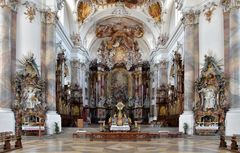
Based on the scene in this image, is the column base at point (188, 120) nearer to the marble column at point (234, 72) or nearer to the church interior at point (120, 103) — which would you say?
the church interior at point (120, 103)

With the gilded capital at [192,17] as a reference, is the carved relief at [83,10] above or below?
above

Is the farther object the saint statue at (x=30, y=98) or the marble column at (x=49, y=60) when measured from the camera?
the marble column at (x=49, y=60)

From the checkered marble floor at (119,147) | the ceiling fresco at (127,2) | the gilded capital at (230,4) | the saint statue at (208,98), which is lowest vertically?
the checkered marble floor at (119,147)

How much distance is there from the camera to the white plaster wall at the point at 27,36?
21.5 m

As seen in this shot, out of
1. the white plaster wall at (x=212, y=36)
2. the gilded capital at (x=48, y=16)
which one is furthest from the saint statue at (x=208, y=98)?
the gilded capital at (x=48, y=16)

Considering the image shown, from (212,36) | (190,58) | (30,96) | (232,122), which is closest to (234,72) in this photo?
(232,122)

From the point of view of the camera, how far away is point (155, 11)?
35719 mm

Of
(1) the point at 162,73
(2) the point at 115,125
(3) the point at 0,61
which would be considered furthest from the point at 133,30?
(3) the point at 0,61

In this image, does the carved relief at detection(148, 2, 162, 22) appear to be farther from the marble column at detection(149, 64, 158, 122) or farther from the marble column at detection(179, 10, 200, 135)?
the marble column at detection(179, 10, 200, 135)

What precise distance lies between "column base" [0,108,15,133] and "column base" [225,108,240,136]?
35.4 feet

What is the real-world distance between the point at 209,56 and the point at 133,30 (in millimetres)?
19414

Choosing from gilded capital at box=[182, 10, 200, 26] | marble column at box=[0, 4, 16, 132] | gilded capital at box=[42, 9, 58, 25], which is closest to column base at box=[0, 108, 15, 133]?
marble column at box=[0, 4, 16, 132]

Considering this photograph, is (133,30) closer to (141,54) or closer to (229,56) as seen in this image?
(141,54)

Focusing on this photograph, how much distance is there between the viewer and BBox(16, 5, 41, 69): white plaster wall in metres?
21.5
